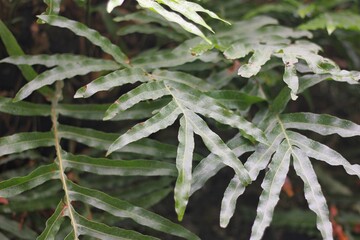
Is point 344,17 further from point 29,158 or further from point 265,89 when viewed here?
point 29,158

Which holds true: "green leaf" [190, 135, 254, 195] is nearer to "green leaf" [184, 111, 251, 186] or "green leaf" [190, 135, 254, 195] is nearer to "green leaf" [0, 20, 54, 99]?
"green leaf" [184, 111, 251, 186]

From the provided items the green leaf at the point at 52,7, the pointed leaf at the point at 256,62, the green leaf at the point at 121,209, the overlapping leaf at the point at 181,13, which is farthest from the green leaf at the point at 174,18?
the green leaf at the point at 121,209

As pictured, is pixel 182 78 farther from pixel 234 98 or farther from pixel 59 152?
pixel 59 152

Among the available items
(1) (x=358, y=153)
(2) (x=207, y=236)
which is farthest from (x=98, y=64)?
(1) (x=358, y=153)

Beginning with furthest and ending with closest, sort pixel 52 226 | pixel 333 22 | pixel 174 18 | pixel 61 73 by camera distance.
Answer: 1. pixel 333 22
2. pixel 61 73
3. pixel 52 226
4. pixel 174 18

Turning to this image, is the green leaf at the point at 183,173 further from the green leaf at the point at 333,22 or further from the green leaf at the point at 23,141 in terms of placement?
the green leaf at the point at 333,22

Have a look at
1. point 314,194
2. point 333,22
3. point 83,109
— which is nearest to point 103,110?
point 83,109

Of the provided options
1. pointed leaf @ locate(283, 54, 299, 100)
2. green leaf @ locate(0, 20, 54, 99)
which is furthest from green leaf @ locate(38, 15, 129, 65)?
pointed leaf @ locate(283, 54, 299, 100)
